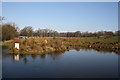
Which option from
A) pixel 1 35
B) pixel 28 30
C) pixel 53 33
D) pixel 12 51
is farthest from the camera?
pixel 53 33

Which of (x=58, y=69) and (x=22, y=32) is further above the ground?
(x=22, y=32)

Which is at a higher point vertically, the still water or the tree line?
the tree line

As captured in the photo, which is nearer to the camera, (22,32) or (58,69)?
(58,69)

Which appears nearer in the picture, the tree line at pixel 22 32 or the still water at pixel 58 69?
the still water at pixel 58 69

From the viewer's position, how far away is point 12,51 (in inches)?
594

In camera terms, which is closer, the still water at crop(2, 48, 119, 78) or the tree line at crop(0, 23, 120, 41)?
the still water at crop(2, 48, 119, 78)

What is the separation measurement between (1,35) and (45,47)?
31.1 feet

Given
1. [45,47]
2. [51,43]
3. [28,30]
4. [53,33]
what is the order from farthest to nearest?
[53,33] < [28,30] < [51,43] < [45,47]

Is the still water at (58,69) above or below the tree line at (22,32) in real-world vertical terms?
below

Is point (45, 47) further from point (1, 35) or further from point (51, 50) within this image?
point (1, 35)

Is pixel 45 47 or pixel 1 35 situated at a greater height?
pixel 1 35

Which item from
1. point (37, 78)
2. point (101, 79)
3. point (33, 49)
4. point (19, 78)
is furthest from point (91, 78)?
point (33, 49)

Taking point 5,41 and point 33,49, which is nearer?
point 33,49

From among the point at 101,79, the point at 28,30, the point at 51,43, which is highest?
the point at 28,30
